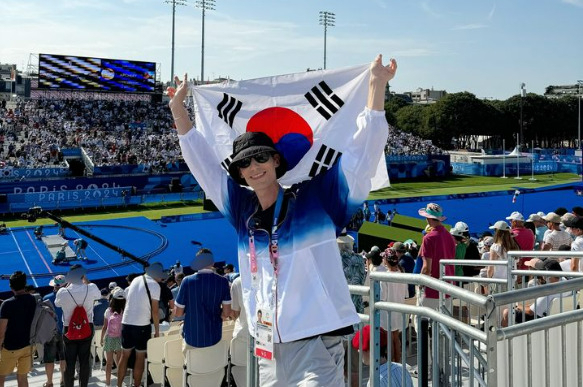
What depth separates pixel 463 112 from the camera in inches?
2997

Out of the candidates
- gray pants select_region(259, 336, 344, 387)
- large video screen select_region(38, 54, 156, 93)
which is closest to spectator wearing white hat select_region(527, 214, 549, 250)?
gray pants select_region(259, 336, 344, 387)

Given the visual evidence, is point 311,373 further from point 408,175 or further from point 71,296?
point 408,175

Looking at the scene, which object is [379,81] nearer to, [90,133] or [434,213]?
[434,213]

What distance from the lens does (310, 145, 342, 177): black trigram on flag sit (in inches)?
124

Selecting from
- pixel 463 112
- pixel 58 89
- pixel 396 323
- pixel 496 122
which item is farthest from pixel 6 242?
pixel 496 122

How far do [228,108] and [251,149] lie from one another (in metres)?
0.99

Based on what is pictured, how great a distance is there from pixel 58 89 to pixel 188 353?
47.3m

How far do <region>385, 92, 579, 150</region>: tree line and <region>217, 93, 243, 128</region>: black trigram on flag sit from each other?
75.3 metres

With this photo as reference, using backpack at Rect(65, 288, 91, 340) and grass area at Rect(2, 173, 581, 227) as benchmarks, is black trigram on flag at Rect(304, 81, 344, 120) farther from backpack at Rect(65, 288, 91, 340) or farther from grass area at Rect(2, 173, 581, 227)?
grass area at Rect(2, 173, 581, 227)

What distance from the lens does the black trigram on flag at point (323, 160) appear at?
3.14 metres

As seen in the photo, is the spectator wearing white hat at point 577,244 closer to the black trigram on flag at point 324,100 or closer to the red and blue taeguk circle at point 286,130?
the black trigram on flag at point 324,100

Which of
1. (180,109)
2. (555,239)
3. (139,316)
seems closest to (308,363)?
(180,109)

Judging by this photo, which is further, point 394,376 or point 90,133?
point 90,133

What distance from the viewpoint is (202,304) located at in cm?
555
